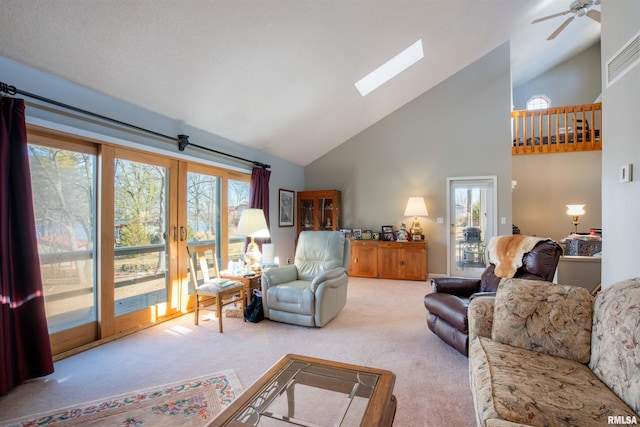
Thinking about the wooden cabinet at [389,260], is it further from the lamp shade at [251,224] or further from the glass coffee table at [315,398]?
the glass coffee table at [315,398]

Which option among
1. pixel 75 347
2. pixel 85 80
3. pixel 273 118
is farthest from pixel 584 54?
pixel 75 347

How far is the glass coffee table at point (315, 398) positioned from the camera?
128 cm

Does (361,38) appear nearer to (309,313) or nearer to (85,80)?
(85,80)

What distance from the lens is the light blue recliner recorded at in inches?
124

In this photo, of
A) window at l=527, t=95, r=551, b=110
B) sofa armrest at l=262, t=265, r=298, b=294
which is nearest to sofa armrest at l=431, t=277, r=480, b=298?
→ sofa armrest at l=262, t=265, r=298, b=294

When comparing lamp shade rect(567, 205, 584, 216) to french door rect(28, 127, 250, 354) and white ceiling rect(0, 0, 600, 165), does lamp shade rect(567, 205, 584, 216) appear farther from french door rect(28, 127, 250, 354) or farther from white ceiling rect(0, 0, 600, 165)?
french door rect(28, 127, 250, 354)

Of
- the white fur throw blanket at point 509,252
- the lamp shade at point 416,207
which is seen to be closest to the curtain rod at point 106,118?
the lamp shade at point 416,207

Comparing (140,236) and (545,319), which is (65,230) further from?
(545,319)

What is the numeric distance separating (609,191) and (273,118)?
3.84m

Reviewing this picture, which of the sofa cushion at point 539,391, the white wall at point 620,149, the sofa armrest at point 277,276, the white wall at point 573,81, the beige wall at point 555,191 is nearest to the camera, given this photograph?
the sofa cushion at point 539,391

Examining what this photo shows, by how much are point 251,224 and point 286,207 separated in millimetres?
2505

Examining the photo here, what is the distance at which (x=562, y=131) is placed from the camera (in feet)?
20.5

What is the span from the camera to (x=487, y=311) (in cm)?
195

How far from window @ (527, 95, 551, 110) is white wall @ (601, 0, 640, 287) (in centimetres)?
614
